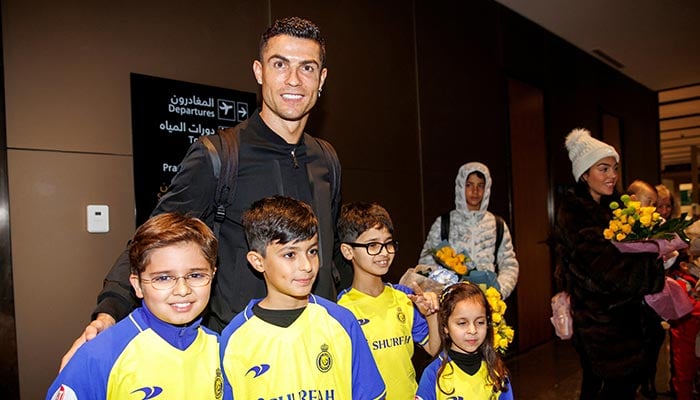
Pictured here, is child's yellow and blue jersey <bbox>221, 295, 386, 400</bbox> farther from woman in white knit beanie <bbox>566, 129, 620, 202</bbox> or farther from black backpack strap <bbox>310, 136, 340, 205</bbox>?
woman in white knit beanie <bbox>566, 129, 620, 202</bbox>

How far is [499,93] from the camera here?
18.7 ft

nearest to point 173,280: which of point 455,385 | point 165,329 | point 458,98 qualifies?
point 165,329

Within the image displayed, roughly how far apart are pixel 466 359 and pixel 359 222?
0.71 meters

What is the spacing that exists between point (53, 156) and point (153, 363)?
1.58 meters

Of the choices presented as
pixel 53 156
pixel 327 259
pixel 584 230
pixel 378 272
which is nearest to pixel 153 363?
pixel 327 259

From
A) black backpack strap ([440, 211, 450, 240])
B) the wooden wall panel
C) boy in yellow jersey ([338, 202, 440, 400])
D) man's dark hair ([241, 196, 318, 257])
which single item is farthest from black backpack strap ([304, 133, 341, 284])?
the wooden wall panel

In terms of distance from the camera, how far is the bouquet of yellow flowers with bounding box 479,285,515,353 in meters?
2.33

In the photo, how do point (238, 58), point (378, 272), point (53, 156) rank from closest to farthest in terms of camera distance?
point (378, 272) < point (53, 156) < point (238, 58)

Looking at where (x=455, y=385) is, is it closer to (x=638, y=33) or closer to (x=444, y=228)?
(x=444, y=228)

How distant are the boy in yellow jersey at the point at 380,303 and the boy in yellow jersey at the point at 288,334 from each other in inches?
21.8

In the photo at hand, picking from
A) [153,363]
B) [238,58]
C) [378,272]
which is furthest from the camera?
[238,58]

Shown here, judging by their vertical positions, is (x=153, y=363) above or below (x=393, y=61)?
below

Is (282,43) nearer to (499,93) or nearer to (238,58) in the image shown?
(238,58)

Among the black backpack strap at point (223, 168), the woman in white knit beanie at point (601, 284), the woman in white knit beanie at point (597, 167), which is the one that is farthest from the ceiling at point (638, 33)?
the black backpack strap at point (223, 168)
